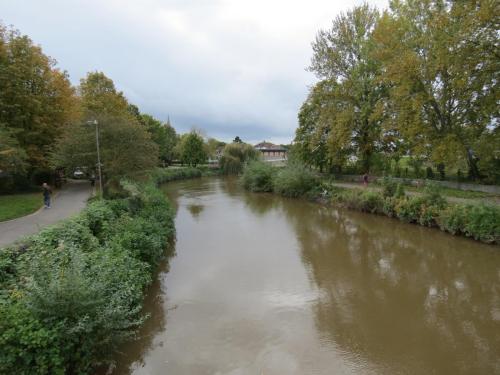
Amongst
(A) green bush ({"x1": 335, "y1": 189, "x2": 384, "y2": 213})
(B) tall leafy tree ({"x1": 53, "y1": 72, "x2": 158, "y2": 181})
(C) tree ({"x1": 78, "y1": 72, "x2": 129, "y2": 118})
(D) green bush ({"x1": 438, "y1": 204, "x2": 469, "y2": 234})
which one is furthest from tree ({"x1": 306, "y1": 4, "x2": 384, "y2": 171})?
(C) tree ({"x1": 78, "y1": 72, "x2": 129, "y2": 118})

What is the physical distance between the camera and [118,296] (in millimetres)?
5906

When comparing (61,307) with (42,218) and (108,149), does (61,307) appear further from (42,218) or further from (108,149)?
(108,149)

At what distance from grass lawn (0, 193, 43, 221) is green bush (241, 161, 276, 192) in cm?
1961

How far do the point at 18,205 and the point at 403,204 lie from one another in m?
19.8

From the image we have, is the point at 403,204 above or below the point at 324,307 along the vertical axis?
above

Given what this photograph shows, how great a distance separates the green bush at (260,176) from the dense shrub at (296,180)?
10.5 ft

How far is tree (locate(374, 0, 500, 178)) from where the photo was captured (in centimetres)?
1625

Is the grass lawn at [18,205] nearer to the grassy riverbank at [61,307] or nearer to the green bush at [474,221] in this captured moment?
the grassy riverbank at [61,307]

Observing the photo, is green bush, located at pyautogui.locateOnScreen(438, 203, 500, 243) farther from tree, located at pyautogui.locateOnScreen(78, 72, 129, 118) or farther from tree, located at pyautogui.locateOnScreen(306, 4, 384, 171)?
tree, located at pyautogui.locateOnScreen(78, 72, 129, 118)

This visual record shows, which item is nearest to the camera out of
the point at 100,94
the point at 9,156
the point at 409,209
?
the point at 9,156

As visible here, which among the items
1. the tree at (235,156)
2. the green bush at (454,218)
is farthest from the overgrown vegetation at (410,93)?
the tree at (235,156)

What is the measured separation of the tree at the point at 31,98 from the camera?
63.3ft

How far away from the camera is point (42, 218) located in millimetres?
13000

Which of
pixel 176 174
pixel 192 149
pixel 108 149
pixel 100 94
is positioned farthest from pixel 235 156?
pixel 108 149
